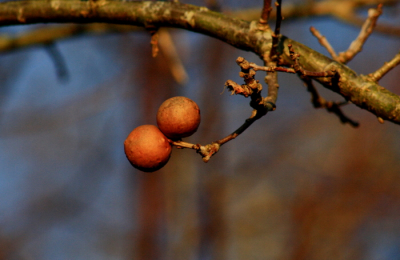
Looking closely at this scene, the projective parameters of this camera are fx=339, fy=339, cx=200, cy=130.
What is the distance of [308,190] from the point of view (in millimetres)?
5277

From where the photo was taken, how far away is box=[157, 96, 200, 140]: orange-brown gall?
0.99 m

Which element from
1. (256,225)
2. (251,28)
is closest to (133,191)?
(256,225)

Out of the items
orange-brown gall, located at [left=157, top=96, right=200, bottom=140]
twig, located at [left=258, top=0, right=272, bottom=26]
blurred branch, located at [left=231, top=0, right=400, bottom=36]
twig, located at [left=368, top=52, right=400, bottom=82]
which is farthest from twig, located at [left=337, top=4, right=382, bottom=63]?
blurred branch, located at [left=231, top=0, right=400, bottom=36]

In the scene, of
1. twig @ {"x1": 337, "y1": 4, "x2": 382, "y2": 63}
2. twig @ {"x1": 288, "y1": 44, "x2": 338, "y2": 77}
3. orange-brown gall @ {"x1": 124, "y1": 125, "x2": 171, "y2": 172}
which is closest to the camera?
twig @ {"x1": 288, "y1": 44, "x2": 338, "y2": 77}

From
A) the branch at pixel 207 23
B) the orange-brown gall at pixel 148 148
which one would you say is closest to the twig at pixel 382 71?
the branch at pixel 207 23

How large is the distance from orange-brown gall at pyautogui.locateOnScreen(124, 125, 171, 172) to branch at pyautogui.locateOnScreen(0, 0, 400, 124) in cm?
50

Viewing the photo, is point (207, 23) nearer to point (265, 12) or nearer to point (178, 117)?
point (265, 12)

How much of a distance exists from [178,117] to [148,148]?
134 mm

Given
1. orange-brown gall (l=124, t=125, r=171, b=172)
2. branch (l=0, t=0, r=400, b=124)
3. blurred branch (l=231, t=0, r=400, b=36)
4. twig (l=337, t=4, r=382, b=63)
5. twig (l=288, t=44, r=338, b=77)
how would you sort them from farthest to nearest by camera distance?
1. blurred branch (l=231, t=0, r=400, b=36)
2. twig (l=337, t=4, r=382, b=63)
3. branch (l=0, t=0, r=400, b=124)
4. orange-brown gall (l=124, t=125, r=171, b=172)
5. twig (l=288, t=44, r=338, b=77)

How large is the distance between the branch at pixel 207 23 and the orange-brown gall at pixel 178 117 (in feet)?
1.33

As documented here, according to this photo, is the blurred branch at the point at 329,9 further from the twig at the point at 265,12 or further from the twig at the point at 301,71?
the twig at the point at 301,71

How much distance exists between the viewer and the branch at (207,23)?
113cm

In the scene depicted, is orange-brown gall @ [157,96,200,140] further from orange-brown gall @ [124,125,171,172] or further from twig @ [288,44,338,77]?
twig @ [288,44,338,77]

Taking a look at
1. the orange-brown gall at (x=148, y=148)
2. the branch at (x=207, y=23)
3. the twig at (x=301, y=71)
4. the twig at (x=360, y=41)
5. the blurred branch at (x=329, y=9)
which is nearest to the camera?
the twig at (x=301, y=71)
